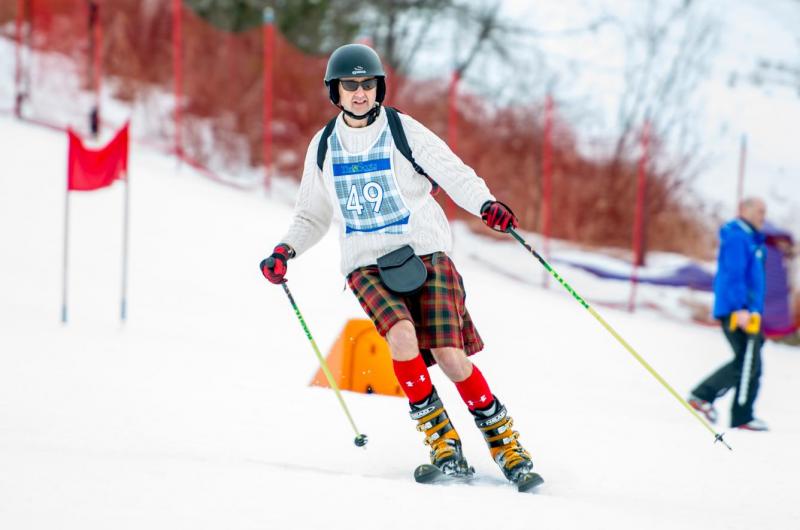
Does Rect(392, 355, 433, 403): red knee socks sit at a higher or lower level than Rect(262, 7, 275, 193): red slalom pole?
lower

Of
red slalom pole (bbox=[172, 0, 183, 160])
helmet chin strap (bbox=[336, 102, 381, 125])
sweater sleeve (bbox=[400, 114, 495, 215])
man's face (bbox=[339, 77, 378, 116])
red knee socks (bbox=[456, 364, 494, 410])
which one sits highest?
red slalom pole (bbox=[172, 0, 183, 160])

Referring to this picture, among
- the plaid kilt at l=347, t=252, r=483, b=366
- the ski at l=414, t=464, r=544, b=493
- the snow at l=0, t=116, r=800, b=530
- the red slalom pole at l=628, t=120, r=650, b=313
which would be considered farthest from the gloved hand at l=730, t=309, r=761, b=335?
the red slalom pole at l=628, t=120, r=650, b=313

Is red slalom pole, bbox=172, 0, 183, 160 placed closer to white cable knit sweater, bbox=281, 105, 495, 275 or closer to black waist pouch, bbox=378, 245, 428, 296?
white cable knit sweater, bbox=281, 105, 495, 275

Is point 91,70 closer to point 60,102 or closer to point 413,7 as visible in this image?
point 60,102

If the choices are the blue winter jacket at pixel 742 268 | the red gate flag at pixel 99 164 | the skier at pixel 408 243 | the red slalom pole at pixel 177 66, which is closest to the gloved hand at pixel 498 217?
the skier at pixel 408 243

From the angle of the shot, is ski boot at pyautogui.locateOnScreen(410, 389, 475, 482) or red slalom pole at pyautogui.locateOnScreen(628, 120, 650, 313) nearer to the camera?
ski boot at pyautogui.locateOnScreen(410, 389, 475, 482)

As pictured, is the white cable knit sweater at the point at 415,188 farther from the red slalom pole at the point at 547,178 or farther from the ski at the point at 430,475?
the red slalom pole at the point at 547,178

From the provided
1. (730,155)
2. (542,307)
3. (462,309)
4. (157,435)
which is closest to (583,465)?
(462,309)

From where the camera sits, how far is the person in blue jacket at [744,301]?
5562 millimetres

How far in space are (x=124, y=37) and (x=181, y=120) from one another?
61.3 inches

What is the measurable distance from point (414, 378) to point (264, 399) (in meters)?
1.52

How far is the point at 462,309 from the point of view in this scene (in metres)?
3.63

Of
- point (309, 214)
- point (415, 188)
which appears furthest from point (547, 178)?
point (415, 188)

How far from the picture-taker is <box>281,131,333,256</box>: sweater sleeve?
3.80 meters
